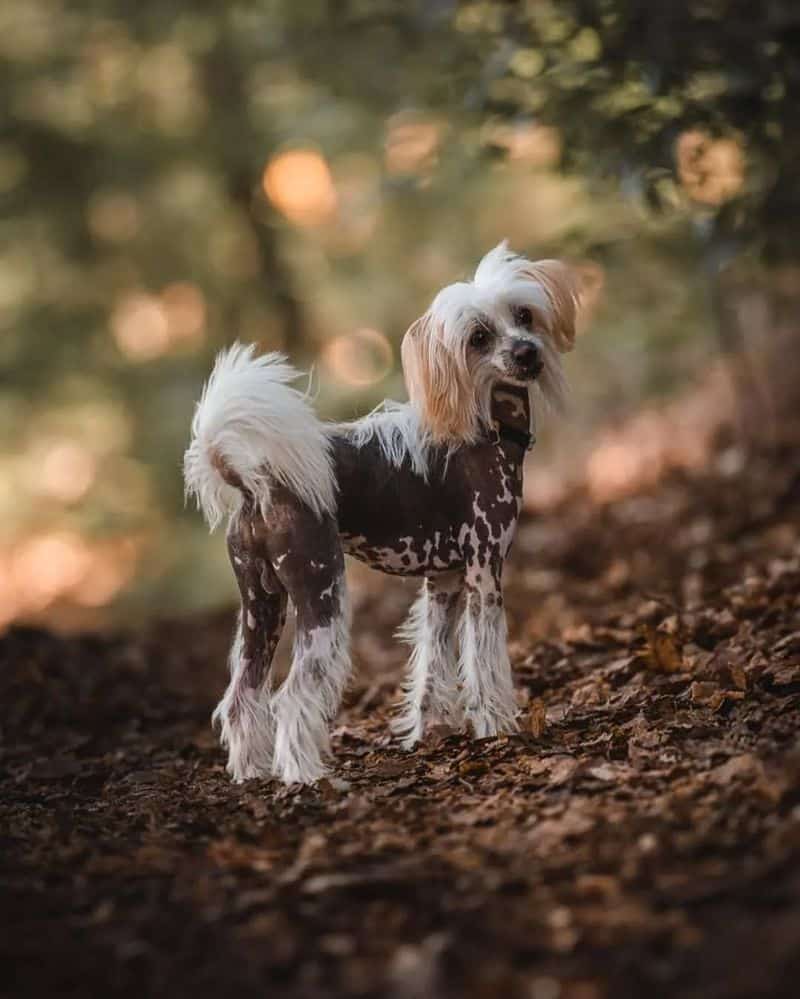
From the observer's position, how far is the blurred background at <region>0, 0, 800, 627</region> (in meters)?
7.56

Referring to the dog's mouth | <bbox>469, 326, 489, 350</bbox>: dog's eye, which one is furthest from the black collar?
<bbox>469, 326, 489, 350</bbox>: dog's eye

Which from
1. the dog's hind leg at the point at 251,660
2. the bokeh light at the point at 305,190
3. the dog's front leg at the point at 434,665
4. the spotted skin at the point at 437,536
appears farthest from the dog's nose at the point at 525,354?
the bokeh light at the point at 305,190

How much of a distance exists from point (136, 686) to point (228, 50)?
29.2 ft

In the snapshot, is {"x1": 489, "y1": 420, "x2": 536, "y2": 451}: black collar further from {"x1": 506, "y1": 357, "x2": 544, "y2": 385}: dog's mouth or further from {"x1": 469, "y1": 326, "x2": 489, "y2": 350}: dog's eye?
{"x1": 469, "y1": 326, "x2": 489, "y2": 350}: dog's eye

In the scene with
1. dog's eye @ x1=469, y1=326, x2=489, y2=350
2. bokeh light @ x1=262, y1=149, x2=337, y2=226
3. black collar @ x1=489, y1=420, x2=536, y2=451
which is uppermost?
bokeh light @ x1=262, y1=149, x2=337, y2=226

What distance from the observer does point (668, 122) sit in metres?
6.10

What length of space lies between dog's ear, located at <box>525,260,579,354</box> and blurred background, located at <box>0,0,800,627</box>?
6.43ft

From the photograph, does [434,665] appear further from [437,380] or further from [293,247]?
[293,247]

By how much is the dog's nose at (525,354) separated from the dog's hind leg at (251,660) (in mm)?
1233

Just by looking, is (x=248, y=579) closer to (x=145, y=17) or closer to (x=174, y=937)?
(x=174, y=937)

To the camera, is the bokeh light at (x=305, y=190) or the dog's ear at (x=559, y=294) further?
the bokeh light at (x=305, y=190)

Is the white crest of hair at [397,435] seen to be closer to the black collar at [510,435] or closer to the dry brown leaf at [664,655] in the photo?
the black collar at [510,435]

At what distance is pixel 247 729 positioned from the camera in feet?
15.7

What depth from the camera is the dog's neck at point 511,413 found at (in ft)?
16.2
